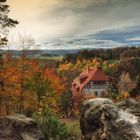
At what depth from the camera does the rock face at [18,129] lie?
23.2 metres

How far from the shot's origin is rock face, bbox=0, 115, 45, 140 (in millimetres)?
23250

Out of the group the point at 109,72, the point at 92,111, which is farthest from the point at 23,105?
the point at 109,72

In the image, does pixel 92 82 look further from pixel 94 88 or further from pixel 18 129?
pixel 18 129

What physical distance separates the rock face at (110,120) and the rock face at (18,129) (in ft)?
18.9


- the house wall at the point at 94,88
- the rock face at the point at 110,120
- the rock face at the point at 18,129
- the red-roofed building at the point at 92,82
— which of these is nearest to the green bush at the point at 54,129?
the rock face at the point at 18,129

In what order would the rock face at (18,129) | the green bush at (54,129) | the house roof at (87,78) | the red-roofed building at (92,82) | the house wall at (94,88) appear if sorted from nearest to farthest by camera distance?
1. the rock face at (18,129)
2. the green bush at (54,129)
3. the house roof at (87,78)
4. the red-roofed building at (92,82)
5. the house wall at (94,88)

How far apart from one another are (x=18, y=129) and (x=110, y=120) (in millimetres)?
8230

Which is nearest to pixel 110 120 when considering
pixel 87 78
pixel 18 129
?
pixel 18 129

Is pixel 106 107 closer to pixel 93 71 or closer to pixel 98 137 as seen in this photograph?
pixel 98 137

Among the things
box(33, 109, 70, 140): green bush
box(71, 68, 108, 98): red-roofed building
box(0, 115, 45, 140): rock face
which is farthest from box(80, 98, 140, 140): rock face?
box(71, 68, 108, 98): red-roofed building

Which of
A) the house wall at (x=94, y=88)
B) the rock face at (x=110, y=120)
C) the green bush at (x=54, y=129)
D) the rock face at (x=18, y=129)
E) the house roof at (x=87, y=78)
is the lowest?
the house wall at (x=94, y=88)

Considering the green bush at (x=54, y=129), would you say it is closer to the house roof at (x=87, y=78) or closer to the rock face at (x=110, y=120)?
the rock face at (x=110, y=120)

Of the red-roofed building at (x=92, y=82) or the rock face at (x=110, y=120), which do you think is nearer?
the rock face at (x=110, y=120)

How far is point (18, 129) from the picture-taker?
944 inches
